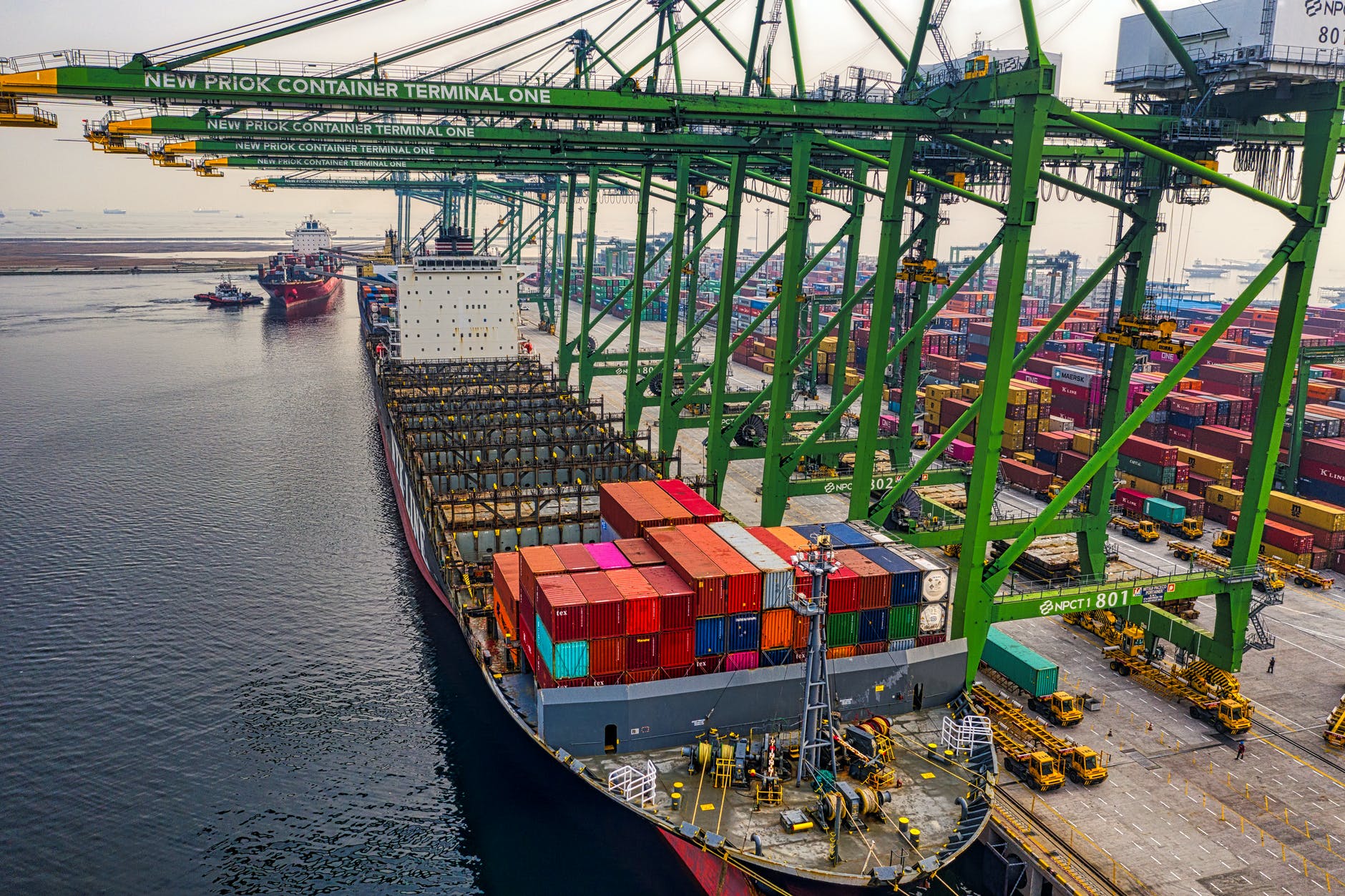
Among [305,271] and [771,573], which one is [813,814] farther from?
[305,271]

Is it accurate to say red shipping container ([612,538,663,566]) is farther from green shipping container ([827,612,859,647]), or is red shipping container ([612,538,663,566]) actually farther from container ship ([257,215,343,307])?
container ship ([257,215,343,307])

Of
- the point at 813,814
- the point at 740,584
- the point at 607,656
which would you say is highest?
the point at 740,584

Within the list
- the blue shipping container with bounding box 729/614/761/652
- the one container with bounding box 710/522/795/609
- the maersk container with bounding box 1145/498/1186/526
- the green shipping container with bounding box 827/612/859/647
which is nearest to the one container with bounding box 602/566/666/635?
the blue shipping container with bounding box 729/614/761/652

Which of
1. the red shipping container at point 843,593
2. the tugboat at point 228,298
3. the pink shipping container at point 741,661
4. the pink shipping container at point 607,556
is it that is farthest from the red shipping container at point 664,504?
the tugboat at point 228,298

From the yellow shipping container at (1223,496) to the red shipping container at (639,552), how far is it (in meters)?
36.1

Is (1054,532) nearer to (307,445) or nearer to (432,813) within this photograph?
(432,813)

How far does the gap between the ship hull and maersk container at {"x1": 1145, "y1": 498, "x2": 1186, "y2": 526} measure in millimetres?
137749

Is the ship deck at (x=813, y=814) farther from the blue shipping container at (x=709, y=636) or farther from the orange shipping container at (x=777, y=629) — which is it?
the blue shipping container at (x=709, y=636)

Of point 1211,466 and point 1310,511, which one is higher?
point 1211,466

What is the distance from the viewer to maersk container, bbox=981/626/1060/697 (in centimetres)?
2892

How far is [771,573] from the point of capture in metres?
24.0

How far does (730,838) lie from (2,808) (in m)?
20.5

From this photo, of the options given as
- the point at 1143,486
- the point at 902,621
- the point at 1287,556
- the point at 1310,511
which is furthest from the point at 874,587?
the point at 1143,486

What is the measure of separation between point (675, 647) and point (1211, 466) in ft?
134
